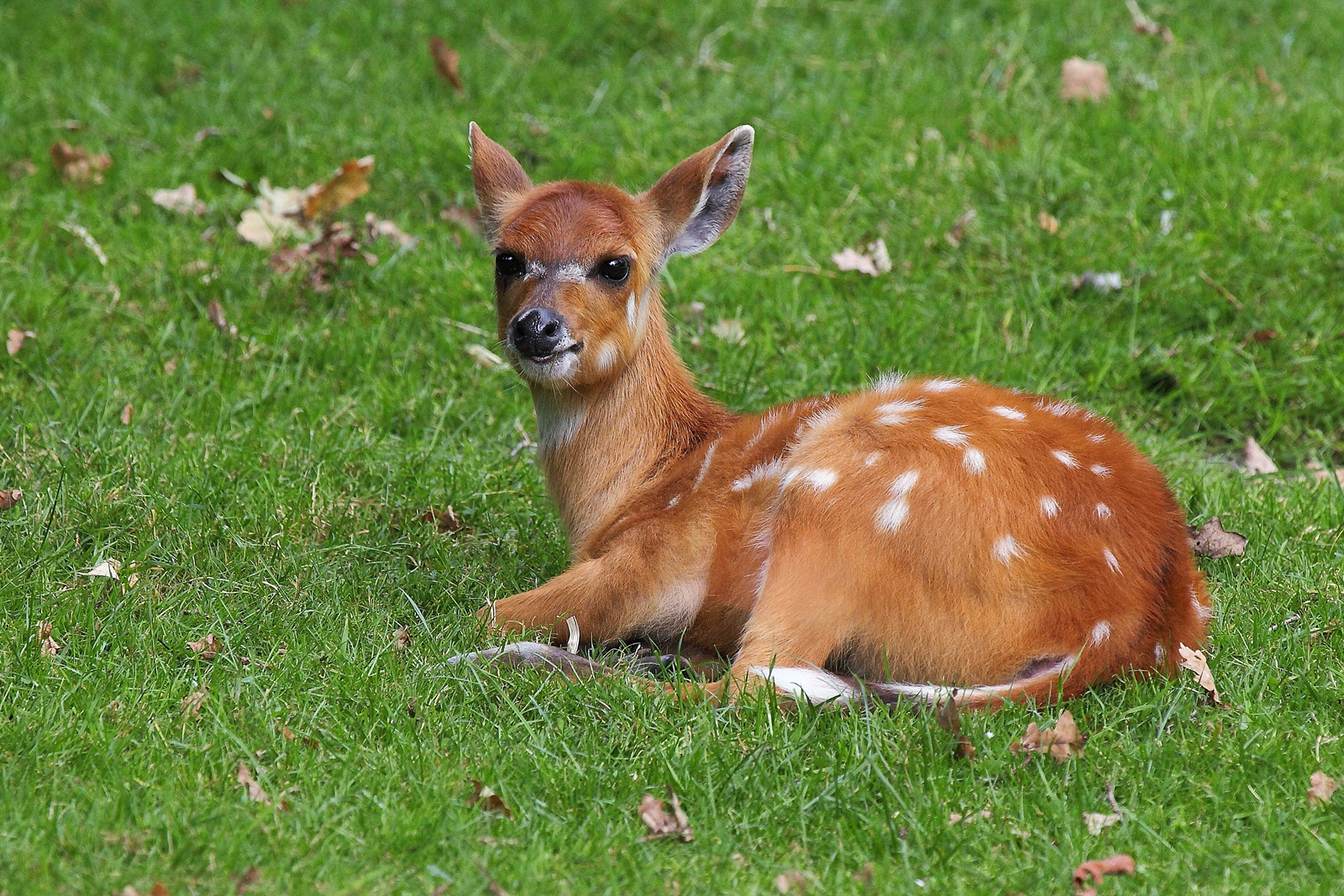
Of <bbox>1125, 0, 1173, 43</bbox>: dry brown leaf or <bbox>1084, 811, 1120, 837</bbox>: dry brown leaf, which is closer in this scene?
<bbox>1084, 811, 1120, 837</bbox>: dry brown leaf

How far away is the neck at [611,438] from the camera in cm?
520

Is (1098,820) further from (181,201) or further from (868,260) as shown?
(181,201)

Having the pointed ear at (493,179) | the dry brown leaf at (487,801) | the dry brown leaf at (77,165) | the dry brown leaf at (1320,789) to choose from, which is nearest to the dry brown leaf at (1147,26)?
the pointed ear at (493,179)

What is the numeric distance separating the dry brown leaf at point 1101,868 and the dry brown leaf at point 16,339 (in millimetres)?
4681

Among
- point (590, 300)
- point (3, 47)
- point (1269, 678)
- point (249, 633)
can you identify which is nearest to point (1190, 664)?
point (1269, 678)

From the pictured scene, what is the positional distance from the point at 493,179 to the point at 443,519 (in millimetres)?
1226

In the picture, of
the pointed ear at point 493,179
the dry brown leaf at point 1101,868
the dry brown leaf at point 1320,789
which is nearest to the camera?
the dry brown leaf at point 1101,868

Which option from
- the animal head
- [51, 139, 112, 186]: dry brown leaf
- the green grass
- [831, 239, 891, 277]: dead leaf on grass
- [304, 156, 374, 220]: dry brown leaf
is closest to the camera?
the green grass

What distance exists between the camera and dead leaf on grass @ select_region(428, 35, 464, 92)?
8.50m

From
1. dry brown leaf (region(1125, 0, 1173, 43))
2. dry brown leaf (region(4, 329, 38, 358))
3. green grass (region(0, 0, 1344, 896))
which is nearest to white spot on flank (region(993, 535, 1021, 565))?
green grass (region(0, 0, 1344, 896))

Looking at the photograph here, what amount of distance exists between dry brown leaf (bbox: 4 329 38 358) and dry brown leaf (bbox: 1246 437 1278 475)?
16.3 ft

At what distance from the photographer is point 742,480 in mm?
4840

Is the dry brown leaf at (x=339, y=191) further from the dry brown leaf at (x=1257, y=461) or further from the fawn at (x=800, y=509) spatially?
the dry brown leaf at (x=1257, y=461)

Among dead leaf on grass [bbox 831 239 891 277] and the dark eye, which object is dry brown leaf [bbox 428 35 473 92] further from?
the dark eye
